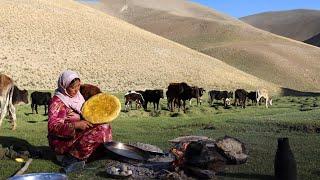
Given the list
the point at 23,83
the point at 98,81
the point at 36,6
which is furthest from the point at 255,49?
the point at 23,83

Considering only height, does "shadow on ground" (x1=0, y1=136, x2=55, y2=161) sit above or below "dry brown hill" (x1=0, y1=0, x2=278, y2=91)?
below

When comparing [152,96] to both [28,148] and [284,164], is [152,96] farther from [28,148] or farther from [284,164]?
[284,164]

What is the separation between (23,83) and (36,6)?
32239 mm

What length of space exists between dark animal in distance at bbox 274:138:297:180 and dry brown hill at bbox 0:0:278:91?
39697 millimetres

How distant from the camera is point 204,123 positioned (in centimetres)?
1830

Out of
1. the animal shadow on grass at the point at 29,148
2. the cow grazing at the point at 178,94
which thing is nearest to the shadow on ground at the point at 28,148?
the animal shadow on grass at the point at 29,148

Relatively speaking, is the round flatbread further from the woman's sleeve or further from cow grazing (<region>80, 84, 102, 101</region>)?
cow grazing (<region>80, 84, 102, 101</region>)

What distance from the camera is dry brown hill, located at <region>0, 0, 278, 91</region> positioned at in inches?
2169

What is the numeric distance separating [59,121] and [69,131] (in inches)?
12.6

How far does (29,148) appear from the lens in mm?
11922

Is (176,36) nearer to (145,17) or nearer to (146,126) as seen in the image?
(145,17)

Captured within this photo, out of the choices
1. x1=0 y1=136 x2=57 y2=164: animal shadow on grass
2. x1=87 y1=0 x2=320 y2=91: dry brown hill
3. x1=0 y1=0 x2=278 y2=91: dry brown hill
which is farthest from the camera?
x1=87 y1=0 x2=320 y2=91: dry brown hill

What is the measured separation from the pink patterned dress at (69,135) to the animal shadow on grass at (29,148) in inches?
21.5

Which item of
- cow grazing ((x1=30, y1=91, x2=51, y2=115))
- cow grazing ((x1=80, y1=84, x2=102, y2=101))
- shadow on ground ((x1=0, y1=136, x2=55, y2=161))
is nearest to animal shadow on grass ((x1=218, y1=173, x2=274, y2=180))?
shadow on ground ((x1=0, y1=136, x2=55, y2=161))
